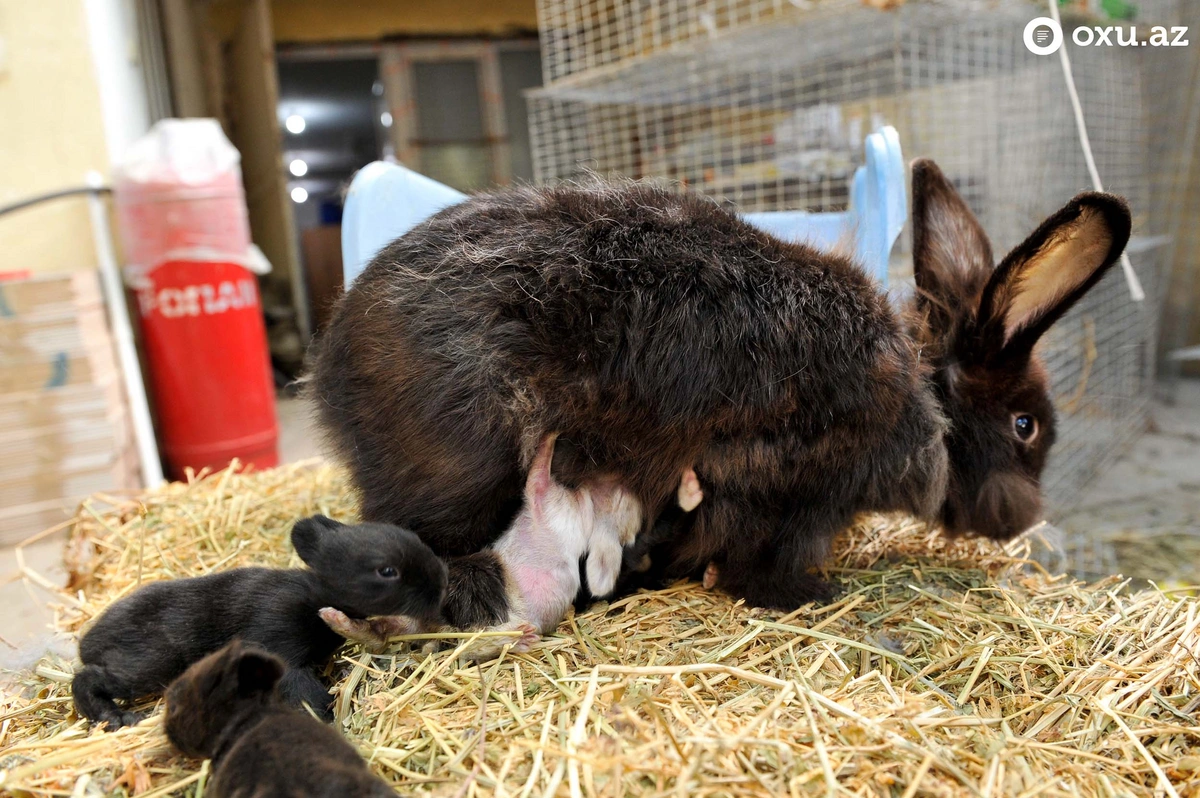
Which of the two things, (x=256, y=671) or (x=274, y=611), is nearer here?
(x=256, y=671)

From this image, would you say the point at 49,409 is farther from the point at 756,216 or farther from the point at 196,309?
the point at 756,216

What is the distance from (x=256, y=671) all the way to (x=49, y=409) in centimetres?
268

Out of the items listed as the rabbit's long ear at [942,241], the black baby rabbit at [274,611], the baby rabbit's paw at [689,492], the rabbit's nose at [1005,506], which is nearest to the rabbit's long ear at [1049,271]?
the rabbit's long ear at [942,241]

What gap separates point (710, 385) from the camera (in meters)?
1.37

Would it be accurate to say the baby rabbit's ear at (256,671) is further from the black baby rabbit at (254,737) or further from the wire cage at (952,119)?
the wire cage at (952,119)

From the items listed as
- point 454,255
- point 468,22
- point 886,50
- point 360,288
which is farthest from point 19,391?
point 468,22

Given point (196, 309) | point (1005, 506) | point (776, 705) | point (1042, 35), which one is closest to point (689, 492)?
point (776, 705)

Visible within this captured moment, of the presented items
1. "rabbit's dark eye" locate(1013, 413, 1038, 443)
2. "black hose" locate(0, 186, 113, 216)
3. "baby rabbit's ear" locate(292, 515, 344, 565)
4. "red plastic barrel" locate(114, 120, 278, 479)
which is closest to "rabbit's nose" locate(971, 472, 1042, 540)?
"rabbit's dark eye" locate(1013, 413, 1038, 443)

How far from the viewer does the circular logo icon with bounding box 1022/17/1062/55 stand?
2.41 meters

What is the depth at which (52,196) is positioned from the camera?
134 inches

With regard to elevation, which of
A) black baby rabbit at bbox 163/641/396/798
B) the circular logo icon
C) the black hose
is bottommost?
black baby rabbit at bbox 163/641/396/798

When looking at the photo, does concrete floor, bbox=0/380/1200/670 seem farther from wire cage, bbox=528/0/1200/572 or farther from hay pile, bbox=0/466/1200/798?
hay pile, bbox=0/466/1200/798

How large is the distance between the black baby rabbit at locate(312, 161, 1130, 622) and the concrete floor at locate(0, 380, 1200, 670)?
421mm

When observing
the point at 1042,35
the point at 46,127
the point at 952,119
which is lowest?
the point at 952,119
